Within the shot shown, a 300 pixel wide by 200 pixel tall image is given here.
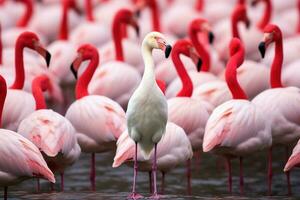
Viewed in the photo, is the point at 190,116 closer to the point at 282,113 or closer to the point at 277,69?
the point at 282,113

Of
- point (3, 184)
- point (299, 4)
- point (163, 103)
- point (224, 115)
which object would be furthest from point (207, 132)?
point (299, 4)

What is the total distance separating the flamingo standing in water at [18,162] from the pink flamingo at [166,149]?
71 cm

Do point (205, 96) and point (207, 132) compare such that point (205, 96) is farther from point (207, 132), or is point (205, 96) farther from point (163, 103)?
point (163, 103)

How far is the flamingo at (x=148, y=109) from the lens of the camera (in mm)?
8398

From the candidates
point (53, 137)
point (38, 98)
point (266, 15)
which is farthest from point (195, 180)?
point (266, 15)

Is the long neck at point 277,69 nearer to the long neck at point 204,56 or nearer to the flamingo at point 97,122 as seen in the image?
the long neck at point 204,56

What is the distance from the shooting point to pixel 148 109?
845 cm

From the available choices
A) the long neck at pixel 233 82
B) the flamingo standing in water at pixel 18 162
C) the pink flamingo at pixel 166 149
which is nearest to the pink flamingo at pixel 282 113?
the long neck at pixel 233 82

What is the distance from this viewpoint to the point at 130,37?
17.2 metres

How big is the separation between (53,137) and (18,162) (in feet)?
2.52

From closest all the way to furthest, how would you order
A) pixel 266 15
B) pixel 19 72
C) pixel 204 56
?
pixel 19 72
pixel 204 56
pixel 266 15

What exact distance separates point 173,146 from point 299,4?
23.0ft

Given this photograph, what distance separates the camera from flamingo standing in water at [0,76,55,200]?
8.78 m

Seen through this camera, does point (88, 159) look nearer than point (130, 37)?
Yes
